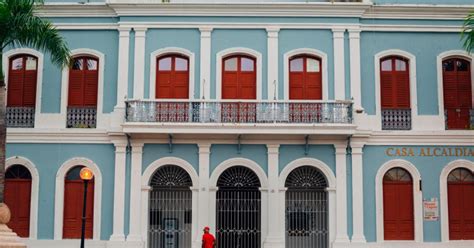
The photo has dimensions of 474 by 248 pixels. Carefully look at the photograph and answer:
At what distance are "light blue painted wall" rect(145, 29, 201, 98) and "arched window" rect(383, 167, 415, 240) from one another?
693cm

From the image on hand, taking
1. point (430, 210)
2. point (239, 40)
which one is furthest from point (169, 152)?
point (430, 210)

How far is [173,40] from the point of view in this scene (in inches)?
843

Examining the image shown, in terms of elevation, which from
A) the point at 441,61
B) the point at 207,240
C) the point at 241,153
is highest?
the point at 441,61

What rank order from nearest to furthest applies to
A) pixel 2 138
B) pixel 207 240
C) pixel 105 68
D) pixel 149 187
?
pixel 2 138 → pixel 207 240 → pixel 149 187 → pixel 105 68

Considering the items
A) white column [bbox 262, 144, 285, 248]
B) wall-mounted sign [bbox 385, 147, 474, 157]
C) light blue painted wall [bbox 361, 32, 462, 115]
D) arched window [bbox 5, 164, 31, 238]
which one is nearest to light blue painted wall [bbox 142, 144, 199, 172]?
white column [bbox 262, 144, 285, 248]

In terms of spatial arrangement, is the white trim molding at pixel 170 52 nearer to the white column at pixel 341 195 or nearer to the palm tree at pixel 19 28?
the palm tree at pixel 19 28

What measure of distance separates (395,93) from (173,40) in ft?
23.7

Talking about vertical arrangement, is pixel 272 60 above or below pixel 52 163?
above

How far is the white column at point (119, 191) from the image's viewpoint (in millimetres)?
20500

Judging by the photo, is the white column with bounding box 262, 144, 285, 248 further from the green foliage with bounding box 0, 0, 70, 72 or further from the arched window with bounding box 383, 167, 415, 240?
the green foliage with bounding box 0, 0, 70, 72

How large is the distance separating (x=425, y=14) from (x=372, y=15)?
1666 mm

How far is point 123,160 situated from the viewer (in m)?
20.9

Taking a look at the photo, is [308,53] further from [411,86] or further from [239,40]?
[411,86]

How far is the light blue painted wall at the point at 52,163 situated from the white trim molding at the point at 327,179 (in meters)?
5.23
